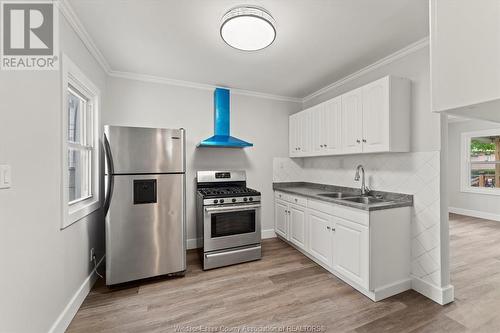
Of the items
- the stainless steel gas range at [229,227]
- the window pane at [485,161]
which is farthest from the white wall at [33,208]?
the window pane at [485,161]

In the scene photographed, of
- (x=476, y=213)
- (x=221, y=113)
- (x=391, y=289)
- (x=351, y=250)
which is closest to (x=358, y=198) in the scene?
(x=351, y=250)

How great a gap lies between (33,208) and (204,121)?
244 cm

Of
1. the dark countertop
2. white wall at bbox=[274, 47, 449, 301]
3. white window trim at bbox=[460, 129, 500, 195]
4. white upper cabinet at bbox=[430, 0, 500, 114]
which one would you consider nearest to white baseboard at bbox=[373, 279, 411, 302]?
white wall at bbox=[274, 47, 449, 301]

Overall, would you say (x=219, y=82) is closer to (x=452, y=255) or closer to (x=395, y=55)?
(x=395, y=55)

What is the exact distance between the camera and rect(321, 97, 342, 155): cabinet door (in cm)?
293

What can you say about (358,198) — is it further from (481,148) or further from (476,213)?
(481,148)

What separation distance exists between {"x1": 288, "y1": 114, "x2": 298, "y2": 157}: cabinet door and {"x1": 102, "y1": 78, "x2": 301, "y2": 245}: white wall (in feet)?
0.34

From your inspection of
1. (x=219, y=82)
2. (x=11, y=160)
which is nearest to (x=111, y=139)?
(x=11, y=160)

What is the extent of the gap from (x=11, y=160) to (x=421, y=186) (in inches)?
128

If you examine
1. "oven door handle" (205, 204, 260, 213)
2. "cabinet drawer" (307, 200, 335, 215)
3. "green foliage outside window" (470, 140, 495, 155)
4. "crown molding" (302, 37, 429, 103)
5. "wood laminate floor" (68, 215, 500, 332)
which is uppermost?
"crown molding" (302, 37, 429, 103)

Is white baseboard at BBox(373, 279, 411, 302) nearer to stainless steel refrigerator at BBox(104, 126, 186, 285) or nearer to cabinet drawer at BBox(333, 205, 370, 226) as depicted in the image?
cabinet drawer at BBox(333, 205, 370, 226)

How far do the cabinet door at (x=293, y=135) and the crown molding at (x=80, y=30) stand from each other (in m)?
2.86

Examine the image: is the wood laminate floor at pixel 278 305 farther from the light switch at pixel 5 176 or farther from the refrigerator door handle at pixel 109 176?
the light switch at pixel 5 176

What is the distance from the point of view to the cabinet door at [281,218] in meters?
3.58
